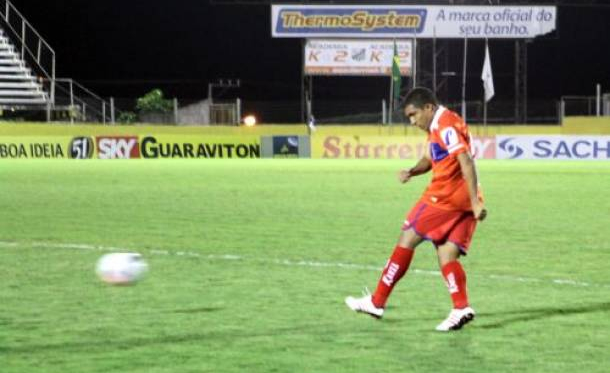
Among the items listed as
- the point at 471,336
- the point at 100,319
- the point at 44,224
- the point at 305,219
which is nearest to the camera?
the point at 471,336

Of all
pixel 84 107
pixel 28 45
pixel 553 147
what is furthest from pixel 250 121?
pixel 553 147

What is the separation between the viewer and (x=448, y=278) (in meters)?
8.52

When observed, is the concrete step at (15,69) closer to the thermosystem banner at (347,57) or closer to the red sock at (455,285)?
the thermosystem banner at (347,57)

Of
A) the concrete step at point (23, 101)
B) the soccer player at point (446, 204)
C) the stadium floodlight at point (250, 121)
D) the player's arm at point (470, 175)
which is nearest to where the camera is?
the player's arm at point (470, 175)

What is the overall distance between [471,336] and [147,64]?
65.8m

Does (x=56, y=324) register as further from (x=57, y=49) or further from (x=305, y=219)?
(x=57, y=49)

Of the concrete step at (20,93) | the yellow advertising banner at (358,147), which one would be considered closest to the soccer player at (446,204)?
the yellow advertising banner at (358,147)

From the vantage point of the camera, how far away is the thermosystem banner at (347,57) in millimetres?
59250

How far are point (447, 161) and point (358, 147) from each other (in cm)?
4182

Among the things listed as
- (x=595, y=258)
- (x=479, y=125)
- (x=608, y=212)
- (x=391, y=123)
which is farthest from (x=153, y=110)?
(x=595, y=258)

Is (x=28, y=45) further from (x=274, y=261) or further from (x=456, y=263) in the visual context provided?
(x=456, y=263)

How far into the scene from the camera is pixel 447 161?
8445mm

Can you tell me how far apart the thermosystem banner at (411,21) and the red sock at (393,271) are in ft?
166

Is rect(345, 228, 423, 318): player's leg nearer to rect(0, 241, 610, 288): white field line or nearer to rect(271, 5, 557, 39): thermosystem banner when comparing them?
rect(0, 241, 610, 288): white field line
